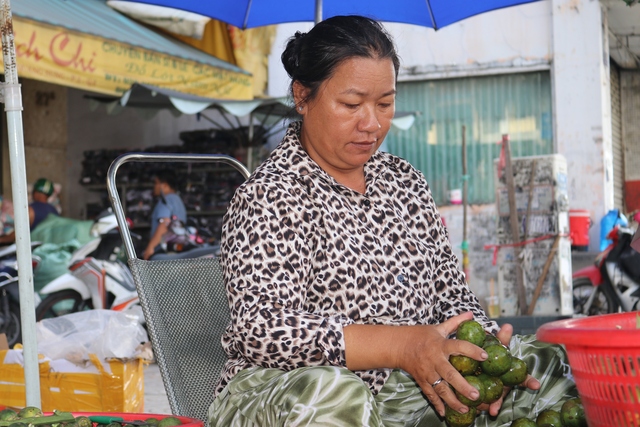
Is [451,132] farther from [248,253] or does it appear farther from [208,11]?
[248,253]

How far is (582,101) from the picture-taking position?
11617mm

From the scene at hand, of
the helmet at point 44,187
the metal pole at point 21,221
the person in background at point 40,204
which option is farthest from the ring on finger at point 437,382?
the helmet at point 44,187

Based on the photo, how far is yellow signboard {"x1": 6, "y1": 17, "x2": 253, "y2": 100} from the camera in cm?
674

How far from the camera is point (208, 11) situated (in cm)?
424

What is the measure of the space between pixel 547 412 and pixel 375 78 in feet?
3.30

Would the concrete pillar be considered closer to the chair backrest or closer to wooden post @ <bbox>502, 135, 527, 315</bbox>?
wooden post @ <bbox>502, 135, 527, 315</bbox>

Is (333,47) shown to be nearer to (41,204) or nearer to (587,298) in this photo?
(41,204)

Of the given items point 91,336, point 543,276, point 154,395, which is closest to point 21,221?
point 91,336

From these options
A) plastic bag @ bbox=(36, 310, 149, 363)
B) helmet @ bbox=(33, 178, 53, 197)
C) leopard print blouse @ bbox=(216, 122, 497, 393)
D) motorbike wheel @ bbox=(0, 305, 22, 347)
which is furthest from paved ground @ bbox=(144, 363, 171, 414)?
leopard print blouse @ bbox=(216, 122, 497, 393)

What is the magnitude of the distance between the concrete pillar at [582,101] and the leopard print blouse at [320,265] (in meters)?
9.67

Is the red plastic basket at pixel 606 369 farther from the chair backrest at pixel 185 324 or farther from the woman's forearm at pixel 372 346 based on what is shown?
the chair backrest at pixel 185 324

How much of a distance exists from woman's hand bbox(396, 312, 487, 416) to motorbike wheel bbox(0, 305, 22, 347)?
569 cm

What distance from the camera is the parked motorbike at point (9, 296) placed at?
6.85m

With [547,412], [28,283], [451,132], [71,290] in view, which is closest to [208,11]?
[28,283]
